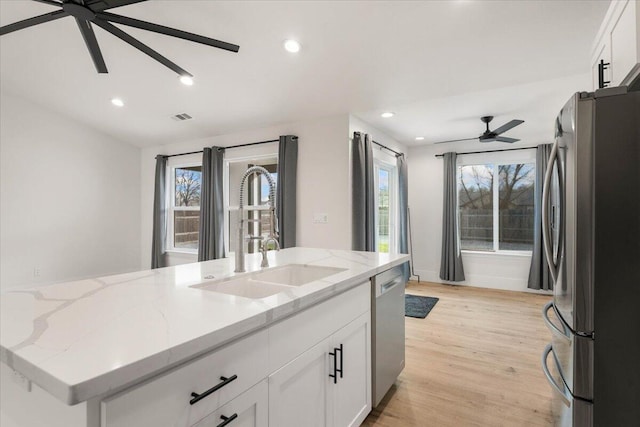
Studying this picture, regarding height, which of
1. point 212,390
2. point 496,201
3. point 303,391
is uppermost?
point 496,201

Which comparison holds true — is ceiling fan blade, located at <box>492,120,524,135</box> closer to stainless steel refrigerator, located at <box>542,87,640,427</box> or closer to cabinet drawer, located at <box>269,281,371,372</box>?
stainless steel refrigerator, located at <box>542,87,640,427</box>

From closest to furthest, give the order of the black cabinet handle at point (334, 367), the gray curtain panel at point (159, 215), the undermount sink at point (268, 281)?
the black cabinet handle at point (334, 367), the undermount sink at point (268, 281), the gray curtain panel at point (159, 215)

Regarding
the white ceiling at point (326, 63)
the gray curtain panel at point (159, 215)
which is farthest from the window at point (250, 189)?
the gray curtain panel at point (159, 215)

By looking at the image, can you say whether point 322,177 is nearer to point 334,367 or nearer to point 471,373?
point 471,373

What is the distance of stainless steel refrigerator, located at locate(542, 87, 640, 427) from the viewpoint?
125 centimetres

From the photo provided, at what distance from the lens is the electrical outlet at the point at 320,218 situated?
3.98 m

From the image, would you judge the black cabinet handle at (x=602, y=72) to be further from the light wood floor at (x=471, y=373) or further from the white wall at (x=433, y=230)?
the white wall at (x=433, y=230)

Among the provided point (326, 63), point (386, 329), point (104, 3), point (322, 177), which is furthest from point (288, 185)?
point (104, 3)

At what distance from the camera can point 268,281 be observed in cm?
186

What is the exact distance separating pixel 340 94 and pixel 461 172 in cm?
328

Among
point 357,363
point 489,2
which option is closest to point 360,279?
point 357,363

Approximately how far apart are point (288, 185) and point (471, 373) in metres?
2.85

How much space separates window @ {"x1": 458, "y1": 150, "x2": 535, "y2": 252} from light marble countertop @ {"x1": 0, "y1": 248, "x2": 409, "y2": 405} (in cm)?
478

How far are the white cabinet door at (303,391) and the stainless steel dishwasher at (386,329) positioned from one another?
21.3 inches
